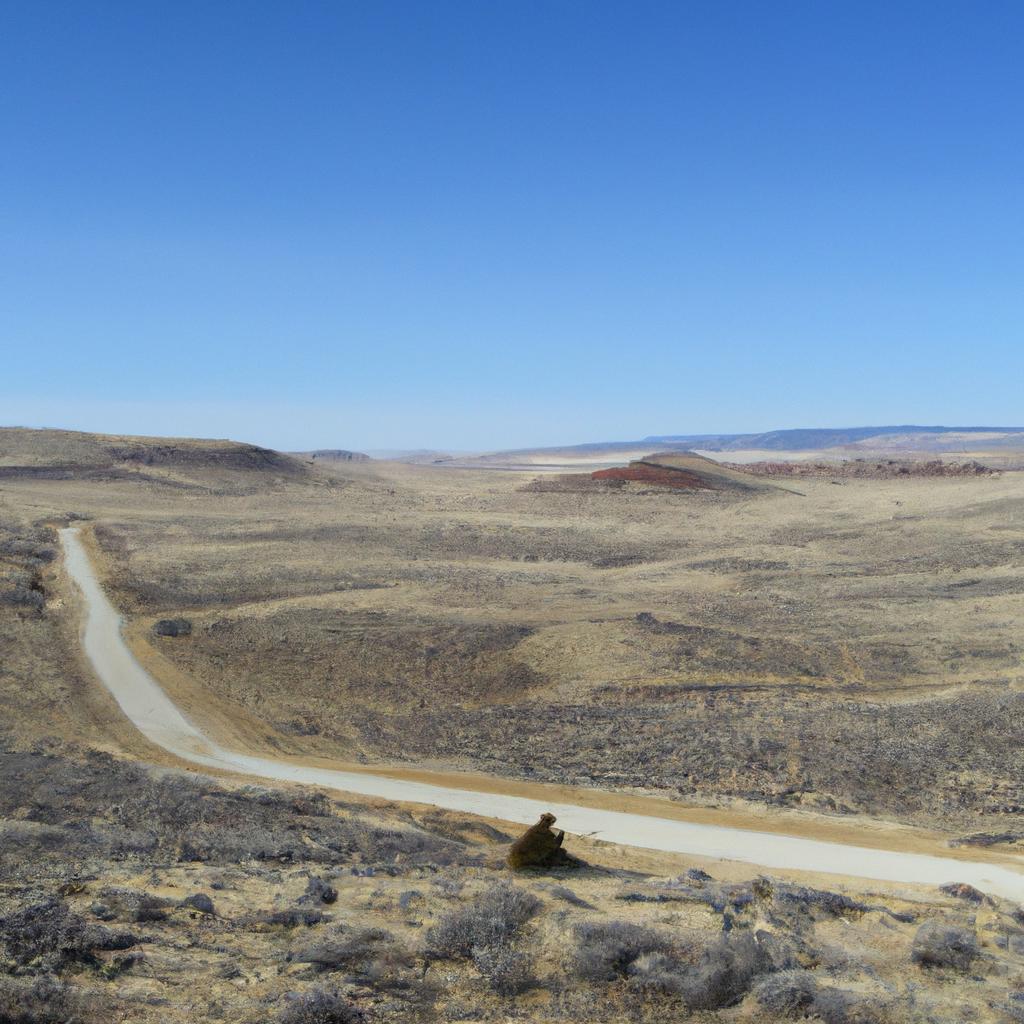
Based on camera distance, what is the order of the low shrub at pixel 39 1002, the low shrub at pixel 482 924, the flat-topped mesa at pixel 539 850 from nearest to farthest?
the low shrub at pixel 39 1002, the low shrub at pixel 482 924, the flat-topped mesa at pixel 539 850

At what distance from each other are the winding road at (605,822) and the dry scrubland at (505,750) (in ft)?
3.72

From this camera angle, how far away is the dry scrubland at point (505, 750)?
867 centimetres

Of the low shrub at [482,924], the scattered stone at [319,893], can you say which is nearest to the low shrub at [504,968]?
the low shrub at [482,924]

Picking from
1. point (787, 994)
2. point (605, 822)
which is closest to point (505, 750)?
point (605, 822)

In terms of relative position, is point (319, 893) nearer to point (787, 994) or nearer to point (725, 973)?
point (725, 973)

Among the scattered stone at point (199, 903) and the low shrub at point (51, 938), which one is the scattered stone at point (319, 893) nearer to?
the scattered stone at point (199, 903)

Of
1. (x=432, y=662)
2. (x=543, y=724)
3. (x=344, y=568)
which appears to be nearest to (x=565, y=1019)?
(x=543, y=724)

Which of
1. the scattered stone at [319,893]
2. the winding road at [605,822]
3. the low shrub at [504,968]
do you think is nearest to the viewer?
the low shrub at [504,968]

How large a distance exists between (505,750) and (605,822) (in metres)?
5.28

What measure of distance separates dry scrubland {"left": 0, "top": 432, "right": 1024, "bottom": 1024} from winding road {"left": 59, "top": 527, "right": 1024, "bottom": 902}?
3.72ft

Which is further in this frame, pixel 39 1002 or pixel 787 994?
pixel 787 994

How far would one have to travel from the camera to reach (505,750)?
A: 2348 cm

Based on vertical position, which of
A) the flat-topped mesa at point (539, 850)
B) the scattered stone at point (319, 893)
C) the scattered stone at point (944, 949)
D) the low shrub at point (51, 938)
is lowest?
the flat-topped mesa at point (539, 850)

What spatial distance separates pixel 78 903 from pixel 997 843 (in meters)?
16.3
